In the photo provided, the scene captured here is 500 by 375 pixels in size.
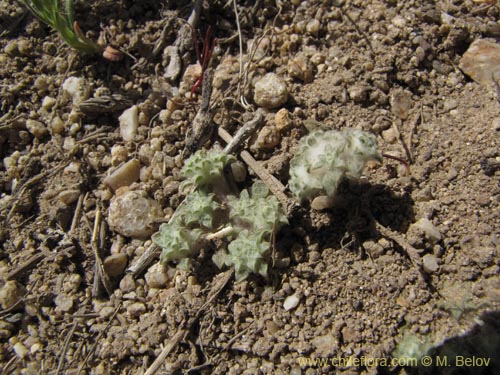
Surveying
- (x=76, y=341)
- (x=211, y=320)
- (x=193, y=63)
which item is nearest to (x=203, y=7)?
(x=193, y=63)

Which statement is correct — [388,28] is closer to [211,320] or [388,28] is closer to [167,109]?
[167,109]

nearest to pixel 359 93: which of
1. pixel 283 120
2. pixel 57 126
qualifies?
pixel 283 120

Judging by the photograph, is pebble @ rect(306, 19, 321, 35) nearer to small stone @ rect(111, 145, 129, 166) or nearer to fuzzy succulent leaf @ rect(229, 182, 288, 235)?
fuzzy succulent leaf @ rect(229, 182, 288, 235)

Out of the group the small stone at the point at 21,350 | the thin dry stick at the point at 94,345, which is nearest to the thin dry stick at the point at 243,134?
the thin dry stick at the point at 94,345

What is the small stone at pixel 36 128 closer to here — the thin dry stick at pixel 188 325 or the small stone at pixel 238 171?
the small stone at pixel 238 171

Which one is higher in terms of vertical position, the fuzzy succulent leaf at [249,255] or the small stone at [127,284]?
the fuzzy succulent leaf at [249,255]
